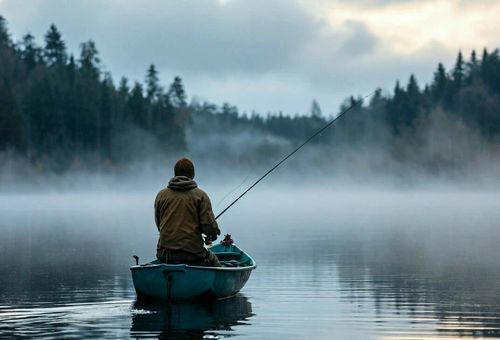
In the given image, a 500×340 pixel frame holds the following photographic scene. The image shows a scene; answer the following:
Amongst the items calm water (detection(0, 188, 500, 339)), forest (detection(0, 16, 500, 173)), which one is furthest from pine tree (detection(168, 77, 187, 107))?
calm water (detection(0, 188, 500, 339))

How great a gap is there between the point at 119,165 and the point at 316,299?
100 m

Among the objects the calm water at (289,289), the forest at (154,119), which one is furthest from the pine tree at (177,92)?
the calm water at (289,289)

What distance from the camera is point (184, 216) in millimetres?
13930

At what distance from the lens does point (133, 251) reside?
2559 cm

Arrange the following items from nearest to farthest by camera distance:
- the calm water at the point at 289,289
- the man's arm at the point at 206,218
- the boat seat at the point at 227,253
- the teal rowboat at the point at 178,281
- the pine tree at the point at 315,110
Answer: the calm water at the point at 289,289, the teal rowboat at the point at 178,281, the man's arm at the point at 206,218, the boat seat at the point at 227,253, the pine tree at the point at 315,110

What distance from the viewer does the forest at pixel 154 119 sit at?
10494 cm

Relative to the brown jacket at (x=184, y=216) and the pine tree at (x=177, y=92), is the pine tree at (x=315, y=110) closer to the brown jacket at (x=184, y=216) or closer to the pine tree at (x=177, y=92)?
the pine tree at (x=177, y=92)

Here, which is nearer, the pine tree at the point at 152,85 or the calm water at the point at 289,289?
the calm water at the point at 289,289

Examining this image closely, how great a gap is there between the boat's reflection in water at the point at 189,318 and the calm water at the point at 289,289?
1cm

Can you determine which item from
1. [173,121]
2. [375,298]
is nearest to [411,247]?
[375,298]

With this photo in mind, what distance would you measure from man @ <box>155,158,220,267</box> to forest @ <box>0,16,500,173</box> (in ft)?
242

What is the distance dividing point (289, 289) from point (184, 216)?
342 cm

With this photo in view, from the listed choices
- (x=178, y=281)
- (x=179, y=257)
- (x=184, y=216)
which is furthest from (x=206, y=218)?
(x=178, y=281)

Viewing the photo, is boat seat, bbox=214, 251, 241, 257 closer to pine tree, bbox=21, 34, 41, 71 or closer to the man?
the man
